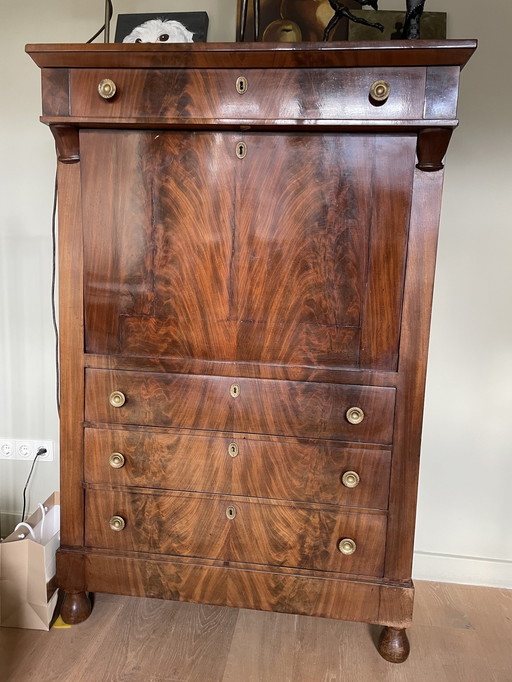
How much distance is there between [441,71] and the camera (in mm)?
1321

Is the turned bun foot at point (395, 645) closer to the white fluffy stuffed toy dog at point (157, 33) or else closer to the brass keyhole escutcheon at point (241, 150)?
the brass keyhole escutcheon at point (241, 150)

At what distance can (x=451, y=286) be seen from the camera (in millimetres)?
1917

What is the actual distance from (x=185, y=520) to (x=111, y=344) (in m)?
0.53

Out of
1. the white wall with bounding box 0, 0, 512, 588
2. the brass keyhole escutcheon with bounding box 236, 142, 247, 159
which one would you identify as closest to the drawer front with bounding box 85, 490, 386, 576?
the white wall with bounding box 0, 0, 512, 588

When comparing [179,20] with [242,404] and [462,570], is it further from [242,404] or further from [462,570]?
[462,570]

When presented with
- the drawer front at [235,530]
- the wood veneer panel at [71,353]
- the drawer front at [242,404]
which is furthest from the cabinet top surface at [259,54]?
the drawer front at [235,530]

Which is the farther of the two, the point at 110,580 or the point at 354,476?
the point at 110,580

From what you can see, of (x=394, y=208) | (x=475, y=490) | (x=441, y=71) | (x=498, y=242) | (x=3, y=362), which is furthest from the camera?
(x=3, y=362)

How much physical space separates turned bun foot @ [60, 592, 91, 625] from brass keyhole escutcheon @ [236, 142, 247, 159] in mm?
1339

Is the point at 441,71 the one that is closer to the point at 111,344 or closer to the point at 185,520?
the point at 111,344

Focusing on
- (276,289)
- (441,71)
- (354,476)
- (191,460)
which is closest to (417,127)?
(441,71)

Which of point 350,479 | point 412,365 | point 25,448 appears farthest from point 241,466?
point 25,448

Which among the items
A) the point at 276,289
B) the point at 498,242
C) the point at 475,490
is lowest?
the point at 475,490

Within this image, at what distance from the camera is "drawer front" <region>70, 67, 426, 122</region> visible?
134 cm
